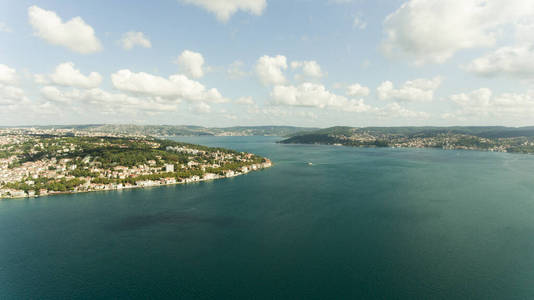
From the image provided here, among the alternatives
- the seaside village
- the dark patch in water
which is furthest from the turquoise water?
the seaside village

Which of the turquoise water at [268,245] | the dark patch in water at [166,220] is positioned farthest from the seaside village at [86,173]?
the dark patch in water at [166,220]

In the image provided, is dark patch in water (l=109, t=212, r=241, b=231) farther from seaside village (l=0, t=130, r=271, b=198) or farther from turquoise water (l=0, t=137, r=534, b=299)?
seaside village (l=0, t=130, r=271, b=198)

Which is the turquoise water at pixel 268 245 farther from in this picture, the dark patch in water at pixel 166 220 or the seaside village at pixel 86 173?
the seaside village at pixel 86 173

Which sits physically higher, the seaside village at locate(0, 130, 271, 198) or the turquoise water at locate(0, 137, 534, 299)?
the seaside village at locate(0, 130, 271, 198)

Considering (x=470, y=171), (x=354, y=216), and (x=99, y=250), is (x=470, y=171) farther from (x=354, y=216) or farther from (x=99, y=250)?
(x=99, y=250)

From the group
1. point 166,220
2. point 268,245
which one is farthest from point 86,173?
point 268,245

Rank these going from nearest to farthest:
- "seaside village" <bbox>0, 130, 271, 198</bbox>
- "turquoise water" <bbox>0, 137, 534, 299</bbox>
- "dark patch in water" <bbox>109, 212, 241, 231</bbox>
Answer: "turquoise water" <bbox>0, 137, 534, 299</bbox> < "dark patch in water" <bbox>109, 212, 241, 231</bbox> < "seaside village" <bbox>0, 130, 271, 198</bbox>

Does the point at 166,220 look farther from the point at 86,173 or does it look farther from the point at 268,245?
the point at 86,173
